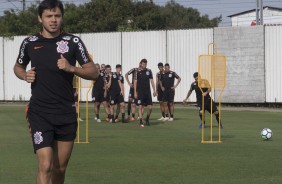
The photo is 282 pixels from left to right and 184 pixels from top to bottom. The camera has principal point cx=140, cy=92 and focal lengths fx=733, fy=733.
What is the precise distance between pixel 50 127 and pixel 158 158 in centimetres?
717

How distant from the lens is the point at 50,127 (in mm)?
7734

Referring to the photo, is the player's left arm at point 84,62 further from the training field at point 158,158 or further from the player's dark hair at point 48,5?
the training field at point 158,158

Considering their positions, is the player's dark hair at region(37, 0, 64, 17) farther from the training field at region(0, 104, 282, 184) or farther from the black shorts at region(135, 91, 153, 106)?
the black shorts at region(135, 91, 153, 106)

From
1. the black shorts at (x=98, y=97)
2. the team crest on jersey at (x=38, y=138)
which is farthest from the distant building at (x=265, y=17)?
the team crest on jersey at (x=38, y=138)

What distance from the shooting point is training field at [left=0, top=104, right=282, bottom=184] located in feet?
39.0

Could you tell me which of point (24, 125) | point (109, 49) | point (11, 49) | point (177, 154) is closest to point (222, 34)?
point (109, 49)

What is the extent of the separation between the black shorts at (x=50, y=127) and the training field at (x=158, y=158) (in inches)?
147

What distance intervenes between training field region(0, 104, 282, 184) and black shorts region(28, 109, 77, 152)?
3744 millimetres

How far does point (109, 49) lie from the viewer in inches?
1799

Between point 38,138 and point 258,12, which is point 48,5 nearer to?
point 38,138

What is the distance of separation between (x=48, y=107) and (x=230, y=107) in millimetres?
33249

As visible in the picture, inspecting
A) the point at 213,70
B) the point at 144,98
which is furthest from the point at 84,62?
the point at 144,98

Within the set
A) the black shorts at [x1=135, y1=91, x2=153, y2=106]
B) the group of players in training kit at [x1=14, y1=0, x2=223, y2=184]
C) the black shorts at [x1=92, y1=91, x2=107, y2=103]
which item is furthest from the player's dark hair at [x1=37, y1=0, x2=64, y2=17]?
the black shorts at [x1=92, y1=91, x2=107, y2=103]

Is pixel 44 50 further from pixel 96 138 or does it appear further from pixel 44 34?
pixel 96 138
